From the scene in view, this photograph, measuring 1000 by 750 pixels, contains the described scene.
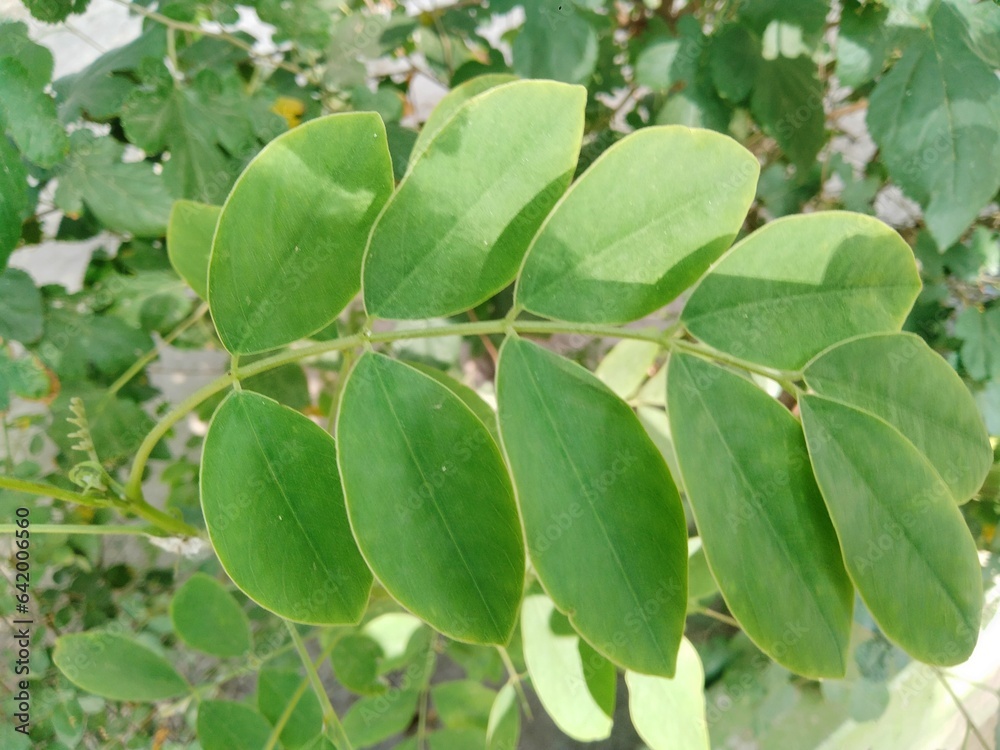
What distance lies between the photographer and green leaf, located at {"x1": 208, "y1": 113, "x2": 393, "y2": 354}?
361 millimetres

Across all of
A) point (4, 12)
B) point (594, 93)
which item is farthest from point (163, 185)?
point (594, 93)

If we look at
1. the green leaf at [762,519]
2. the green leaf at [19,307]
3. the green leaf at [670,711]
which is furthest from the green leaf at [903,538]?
Result: the green leaf at [19,307]

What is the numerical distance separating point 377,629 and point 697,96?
2.60ft

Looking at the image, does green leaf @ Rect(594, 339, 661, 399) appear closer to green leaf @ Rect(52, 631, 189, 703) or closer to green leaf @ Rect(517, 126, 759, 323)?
green leaf @ Rect(517, 126, 759, 323)

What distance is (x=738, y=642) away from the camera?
37.7 inches

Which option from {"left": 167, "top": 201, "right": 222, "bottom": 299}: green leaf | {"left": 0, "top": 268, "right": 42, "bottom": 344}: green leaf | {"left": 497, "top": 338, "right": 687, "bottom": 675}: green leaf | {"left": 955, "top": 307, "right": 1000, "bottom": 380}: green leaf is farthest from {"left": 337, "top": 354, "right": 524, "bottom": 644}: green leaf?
{"left": 955, "top": 307, "right": 1000, "bottom": 380}: green leaf

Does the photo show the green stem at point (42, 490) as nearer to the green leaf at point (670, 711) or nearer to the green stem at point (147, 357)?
the green stem at point (147, 357)

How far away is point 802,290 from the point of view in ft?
1.35

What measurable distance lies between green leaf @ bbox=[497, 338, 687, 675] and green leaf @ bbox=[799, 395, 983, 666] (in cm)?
10

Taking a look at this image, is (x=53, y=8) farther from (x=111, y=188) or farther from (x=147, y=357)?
(x=147, y=357)

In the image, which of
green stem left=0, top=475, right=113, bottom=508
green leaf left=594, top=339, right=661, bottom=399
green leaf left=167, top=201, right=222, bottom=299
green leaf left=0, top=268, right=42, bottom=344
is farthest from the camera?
green leaf left=594, top=339, right=661, bottom=399

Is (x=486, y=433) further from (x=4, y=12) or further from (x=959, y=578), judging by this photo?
(x=4, y=12)

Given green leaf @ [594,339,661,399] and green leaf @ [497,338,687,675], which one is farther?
green leaf @ [594,339,661,399]

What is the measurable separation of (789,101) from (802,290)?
48cm
